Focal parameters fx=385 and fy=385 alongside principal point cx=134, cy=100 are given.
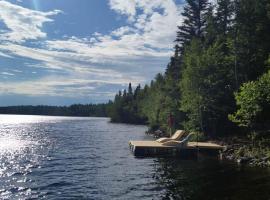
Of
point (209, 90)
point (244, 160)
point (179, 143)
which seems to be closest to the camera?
point (244, 160)

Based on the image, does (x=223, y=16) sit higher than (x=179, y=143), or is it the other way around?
(x=223, y=16)

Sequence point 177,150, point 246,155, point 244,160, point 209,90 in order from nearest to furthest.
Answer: point 244,160 < point 246,155 < point 177,150 < point 209,90

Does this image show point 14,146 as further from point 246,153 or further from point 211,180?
point 211,180

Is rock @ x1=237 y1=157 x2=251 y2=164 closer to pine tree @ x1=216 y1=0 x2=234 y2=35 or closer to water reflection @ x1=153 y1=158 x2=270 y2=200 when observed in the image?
water reflection @ x1=153 y1=158 x2=270 y2=200

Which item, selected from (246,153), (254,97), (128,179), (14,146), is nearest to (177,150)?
(246,153)

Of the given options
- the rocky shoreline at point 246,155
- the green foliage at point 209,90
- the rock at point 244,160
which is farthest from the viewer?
the green foliage at point 209,90

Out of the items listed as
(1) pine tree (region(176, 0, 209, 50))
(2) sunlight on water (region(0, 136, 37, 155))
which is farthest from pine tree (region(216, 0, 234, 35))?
(2) sunlight on water (region(0, 136, 37, 155))

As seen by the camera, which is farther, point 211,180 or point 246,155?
point 246,155

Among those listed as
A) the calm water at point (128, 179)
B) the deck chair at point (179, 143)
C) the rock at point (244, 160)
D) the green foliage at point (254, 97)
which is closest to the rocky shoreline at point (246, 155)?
the rock at point (244, 160)

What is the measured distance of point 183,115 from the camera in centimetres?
6769

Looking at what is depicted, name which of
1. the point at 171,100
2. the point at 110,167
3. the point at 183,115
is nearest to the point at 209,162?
the point at 110,167

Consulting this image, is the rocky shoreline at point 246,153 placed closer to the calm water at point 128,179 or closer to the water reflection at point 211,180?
the water reflection at point 211,180

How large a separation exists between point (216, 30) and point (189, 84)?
13273 mm

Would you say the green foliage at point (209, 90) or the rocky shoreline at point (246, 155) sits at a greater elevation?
the green foliage at point (209, 90)
